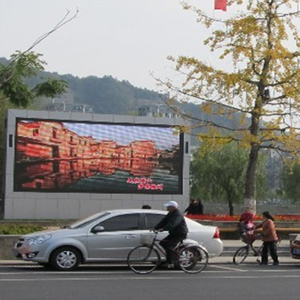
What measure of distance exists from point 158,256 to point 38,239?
2792mm

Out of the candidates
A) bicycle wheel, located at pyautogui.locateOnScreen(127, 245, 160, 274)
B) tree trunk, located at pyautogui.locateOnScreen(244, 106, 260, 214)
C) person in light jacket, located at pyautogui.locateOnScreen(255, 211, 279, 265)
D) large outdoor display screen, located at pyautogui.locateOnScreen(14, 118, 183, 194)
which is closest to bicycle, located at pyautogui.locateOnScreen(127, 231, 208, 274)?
bicycle wheel, located at pyautogui.locateOnScreen(127, 245, 160, 274)

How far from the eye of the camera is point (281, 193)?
70.4 meters

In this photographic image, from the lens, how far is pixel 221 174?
59.3 meters

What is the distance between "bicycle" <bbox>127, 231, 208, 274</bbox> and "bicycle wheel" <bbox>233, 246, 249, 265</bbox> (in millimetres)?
3067

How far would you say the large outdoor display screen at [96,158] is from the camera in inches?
1633

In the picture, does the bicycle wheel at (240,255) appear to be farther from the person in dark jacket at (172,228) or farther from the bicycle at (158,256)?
the person in dark jacket at (172,228)

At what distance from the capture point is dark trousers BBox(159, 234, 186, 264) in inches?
747

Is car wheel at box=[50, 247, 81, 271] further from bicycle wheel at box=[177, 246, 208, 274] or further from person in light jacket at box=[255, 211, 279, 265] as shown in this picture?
person in light jacket at box=[255, 211, 279, 265]

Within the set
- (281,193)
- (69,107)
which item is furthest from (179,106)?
(69,107)

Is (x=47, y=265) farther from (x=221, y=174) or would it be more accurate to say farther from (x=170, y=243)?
(x=221, y=174)

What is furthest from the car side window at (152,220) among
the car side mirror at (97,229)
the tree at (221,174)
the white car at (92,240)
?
the tree at (221,174)

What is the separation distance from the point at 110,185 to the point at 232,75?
47.4 feet

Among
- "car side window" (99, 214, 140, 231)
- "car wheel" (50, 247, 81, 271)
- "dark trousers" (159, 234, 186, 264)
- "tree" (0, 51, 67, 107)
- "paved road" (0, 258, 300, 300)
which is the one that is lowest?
"paved road" (0, 258, 300, 300)

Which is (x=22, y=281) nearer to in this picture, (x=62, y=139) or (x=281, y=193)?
(x=62, y=139)
